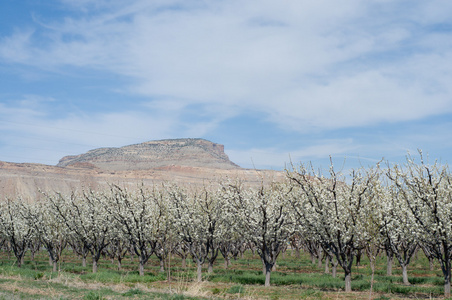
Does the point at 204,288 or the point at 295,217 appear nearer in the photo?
the point at 204,288

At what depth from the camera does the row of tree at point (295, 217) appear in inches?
827

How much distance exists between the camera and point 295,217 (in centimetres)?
2639

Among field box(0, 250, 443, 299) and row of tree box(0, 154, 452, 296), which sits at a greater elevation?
row of tree box(0, 154, 452, 296)

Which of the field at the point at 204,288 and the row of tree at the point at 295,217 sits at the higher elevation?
the row of tree at the point at 295,217

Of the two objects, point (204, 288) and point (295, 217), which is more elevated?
point (295, 217)

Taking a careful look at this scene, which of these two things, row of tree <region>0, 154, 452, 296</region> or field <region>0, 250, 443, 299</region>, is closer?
field <region>0, 250, 443, 299</region>

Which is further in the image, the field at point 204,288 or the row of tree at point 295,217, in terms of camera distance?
the row of tree at point 295,217

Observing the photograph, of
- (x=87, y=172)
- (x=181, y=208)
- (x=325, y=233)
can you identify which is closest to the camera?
(x=325, y=233)

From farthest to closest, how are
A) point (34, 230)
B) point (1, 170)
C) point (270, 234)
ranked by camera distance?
point (1, 170) → point (34, 230) → point (270, 234)

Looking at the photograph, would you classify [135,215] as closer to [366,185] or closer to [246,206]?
[246,206]

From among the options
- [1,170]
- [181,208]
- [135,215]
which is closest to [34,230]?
[135,215]

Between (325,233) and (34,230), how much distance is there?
97.9ft

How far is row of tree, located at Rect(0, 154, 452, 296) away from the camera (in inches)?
827

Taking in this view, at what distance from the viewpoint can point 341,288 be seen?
23562 millimetres
